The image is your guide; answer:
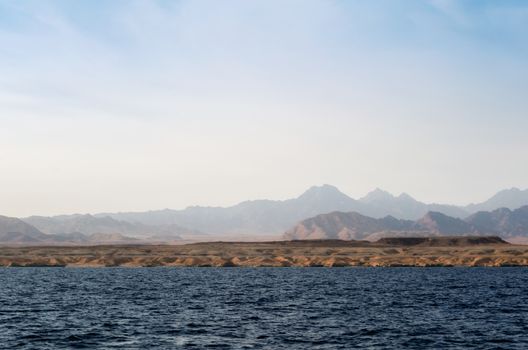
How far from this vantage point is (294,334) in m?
61.5

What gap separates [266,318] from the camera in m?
73.8

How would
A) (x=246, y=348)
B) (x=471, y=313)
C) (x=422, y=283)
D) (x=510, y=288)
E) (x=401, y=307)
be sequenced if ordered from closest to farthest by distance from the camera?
(x=246, y=348), (x=471, y=313), (x=401, y=307), (x=510, y=288), (x=422, y=283)

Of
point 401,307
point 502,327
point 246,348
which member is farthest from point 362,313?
point 246,348

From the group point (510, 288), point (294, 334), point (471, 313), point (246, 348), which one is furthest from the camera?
point (510, 288)

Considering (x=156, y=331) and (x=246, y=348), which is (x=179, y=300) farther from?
(x=246, y=348)

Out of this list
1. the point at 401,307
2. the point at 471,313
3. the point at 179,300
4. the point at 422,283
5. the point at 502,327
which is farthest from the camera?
the point at 422,283

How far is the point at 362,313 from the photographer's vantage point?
7956 centimetres

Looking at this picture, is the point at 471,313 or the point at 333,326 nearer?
the point at 333,326

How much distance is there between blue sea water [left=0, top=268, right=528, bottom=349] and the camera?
189 ft

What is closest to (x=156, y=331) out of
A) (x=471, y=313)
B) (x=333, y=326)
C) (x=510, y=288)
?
(x=333, y=326)

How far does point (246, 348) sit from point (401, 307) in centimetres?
3823

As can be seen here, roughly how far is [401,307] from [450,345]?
3053 cm

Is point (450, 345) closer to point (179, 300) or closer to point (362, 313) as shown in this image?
point (362, 313)

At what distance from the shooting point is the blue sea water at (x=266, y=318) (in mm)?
57688
